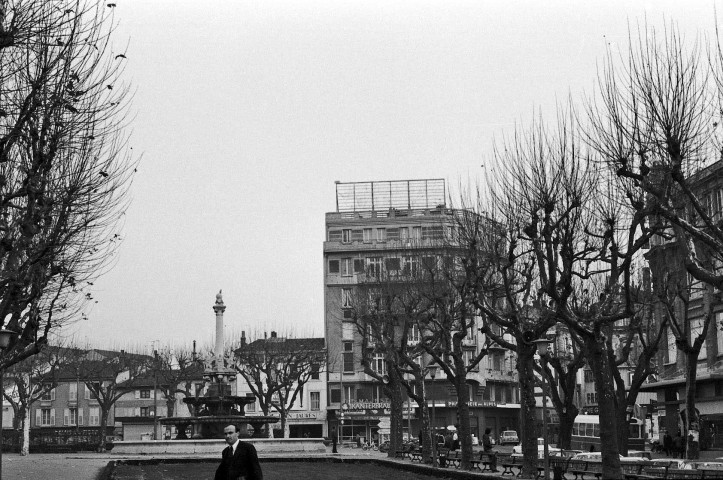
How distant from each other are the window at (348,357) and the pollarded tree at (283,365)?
2.32m

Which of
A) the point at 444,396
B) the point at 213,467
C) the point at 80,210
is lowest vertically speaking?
the point at 213,467

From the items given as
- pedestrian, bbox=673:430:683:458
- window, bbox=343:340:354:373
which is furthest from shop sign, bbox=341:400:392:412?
pedestrian, bbox=673:430:683:458

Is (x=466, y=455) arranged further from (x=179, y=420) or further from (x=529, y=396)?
(x=179, y=420)

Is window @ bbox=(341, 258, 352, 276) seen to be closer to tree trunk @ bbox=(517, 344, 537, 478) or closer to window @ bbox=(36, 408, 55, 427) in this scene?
window @ bbox=(36, 408, 55, 427)

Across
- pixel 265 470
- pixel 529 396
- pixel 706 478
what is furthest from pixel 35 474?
pixel 706 478

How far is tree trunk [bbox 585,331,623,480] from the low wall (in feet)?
101

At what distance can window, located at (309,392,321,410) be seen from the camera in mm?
103738

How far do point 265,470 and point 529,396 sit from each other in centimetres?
1279

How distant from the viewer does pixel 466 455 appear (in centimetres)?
3969

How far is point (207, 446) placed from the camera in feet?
185

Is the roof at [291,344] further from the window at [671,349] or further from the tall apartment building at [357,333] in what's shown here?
the window at [671,349]

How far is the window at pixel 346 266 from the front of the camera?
10388 cm

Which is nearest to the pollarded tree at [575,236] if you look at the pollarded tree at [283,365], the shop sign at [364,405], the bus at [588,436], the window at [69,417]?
the bus at [588,436]

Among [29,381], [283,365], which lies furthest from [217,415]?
[283,365]
